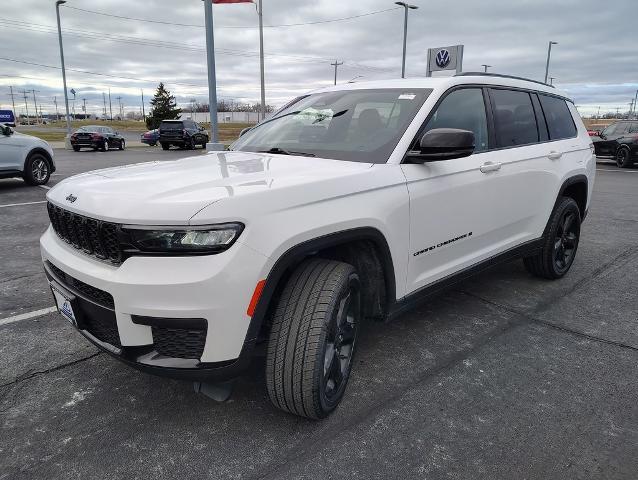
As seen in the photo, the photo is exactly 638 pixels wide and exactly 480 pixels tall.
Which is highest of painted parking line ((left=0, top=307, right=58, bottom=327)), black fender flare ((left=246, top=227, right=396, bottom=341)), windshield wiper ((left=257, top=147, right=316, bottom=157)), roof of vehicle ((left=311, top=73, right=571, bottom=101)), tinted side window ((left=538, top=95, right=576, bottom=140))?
roof of vehicle ((left=311, top=73, right=571, bottom=101))

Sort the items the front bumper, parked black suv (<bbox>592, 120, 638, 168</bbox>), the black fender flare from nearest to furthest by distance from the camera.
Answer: the front bumper → the black fender flare → parked black suv (<bbox>592, 120, 638, 168</bbox>)

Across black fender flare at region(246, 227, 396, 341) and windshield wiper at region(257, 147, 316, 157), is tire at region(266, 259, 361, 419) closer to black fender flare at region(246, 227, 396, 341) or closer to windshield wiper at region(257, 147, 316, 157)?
black fender flare at region(246, 227, 396, 341)

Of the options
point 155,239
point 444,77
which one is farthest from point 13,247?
point 444,77

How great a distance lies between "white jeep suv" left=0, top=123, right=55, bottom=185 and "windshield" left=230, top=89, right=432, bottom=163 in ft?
28.4

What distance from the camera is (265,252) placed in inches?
83.7

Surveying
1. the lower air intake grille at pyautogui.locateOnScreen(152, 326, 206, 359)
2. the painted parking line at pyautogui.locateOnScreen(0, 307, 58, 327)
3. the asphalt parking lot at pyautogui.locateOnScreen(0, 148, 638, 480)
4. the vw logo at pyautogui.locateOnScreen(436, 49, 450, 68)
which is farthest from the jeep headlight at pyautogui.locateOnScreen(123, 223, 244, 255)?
the vw logo at pyautogui.locateOnScreen(436, 49, 450, 68)

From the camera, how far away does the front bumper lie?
203cm

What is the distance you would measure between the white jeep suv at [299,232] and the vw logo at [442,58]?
2285 cm

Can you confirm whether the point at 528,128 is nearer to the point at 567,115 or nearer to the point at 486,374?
the point at 567,115

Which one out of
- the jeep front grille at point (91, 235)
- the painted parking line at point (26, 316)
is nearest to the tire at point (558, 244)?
the jeep front grille at point (91, 235)

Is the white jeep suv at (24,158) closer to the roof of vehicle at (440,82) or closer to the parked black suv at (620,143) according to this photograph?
the roof of vehicle at (440,82)

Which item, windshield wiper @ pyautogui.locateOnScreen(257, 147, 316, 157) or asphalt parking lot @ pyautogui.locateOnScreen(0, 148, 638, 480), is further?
windshield wiper @ pyautogui.locateOnScreen(257, 147, 316, 157)

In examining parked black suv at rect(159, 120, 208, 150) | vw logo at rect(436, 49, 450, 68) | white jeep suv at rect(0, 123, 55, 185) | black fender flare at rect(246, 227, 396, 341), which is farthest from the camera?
parked black suv at rect(159, 120, 208, 150)

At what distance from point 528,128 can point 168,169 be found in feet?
9.60
